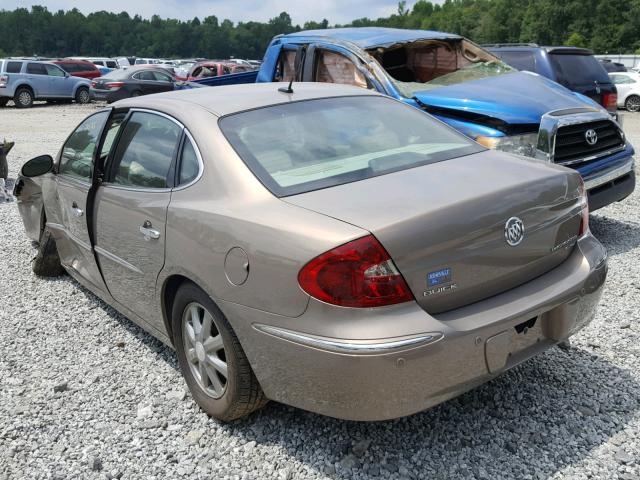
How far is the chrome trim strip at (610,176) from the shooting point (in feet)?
18.2

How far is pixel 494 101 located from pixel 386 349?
385cm

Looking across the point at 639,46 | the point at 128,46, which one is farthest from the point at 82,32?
the point at 639,46

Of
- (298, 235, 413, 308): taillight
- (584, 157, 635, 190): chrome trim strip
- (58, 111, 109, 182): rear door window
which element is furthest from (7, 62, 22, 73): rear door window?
(298, 235, 413, 308): taillight

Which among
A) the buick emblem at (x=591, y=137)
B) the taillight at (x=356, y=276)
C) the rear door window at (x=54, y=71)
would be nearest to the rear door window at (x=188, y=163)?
the taillight at (x=356, y=276)

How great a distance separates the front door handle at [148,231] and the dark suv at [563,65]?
7018 millimetres

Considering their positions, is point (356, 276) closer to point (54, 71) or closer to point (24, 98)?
point (24, 98)

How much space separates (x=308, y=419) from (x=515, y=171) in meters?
Result: 1.52

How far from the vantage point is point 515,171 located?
300 cm

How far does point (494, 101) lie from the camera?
5.61 m

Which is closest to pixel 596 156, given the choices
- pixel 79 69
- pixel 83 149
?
pixel 83 149

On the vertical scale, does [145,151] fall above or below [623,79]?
below

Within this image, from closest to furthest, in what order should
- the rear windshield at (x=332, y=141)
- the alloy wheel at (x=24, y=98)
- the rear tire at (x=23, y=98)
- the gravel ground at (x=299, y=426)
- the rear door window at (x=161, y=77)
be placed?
the gravel ground at (x=299, y=426)
the rear windshield at (x=332, y=141)
the rear door window at (x=161, y=77)
the rear tire at (x=23, y=98)
the alloy wheel at (x=24, y=98)

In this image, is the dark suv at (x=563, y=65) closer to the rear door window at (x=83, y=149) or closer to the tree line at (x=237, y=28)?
the rear door window at (x=83, y=149)

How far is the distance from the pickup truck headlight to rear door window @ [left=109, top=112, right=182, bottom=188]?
288cm
